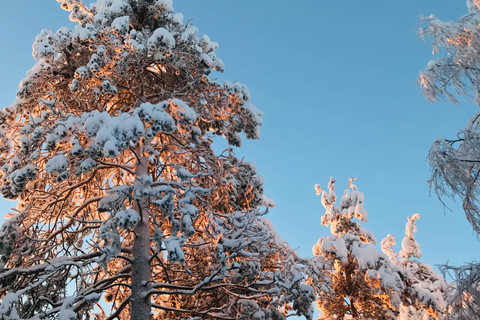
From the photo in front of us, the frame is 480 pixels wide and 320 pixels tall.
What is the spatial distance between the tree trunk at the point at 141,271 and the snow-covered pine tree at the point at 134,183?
0.02 m

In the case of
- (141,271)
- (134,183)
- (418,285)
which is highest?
(418,285)

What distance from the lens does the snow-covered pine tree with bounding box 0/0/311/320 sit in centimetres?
571

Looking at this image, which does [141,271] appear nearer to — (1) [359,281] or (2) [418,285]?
(1) [359,281]

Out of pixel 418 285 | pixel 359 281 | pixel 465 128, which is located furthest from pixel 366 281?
pixel 465 128

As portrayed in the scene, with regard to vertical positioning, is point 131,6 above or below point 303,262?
above

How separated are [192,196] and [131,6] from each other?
5632 mm

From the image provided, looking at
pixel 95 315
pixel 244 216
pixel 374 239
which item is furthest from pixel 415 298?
pixel 95 315

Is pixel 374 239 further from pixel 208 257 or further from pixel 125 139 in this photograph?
pixel 125 139

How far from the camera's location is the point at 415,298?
Answer: 44.4ft

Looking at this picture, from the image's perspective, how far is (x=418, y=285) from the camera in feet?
46.9

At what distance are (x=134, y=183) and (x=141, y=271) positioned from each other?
1.61 m

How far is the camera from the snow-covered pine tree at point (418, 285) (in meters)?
13.4

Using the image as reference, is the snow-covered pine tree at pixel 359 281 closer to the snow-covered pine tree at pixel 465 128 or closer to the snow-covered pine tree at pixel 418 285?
the snow-covered pine tree at pixel 418 285

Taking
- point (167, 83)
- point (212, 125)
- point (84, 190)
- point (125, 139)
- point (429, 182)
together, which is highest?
point (167, 83)
